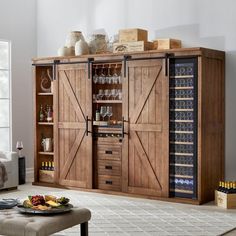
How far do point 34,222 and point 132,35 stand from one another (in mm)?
3851

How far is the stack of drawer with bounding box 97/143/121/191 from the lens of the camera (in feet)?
25.1

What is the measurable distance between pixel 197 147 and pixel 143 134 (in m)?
0.82

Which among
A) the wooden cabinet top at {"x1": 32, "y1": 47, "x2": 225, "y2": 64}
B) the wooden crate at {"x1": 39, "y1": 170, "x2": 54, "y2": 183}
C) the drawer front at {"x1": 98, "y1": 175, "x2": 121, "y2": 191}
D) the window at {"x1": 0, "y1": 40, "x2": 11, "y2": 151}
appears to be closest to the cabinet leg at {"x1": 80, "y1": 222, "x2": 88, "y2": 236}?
the drawer front at {"x1": 98, "y1": 175, "x2": 121, "y2": 191}

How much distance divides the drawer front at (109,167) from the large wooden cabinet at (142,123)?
1 centimetres

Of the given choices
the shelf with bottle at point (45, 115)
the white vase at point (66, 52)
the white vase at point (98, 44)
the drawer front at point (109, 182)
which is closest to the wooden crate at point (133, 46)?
the white vase at point (98, 44)

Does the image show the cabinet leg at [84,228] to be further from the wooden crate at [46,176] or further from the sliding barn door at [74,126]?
the wooden crate at [46,176]

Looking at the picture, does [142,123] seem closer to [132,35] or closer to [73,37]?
[132,35]

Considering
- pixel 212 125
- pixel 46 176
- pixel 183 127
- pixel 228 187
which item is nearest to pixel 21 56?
pixel 46 176

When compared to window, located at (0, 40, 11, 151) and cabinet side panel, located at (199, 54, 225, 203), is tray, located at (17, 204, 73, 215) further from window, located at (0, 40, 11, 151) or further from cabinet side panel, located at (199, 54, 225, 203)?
window, located at (0, 40, 11, 151)

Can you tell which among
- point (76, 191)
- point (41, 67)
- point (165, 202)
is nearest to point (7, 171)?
point (76, 191)

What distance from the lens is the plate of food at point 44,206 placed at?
461cm

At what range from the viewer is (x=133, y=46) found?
24.5ft

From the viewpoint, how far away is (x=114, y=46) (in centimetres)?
771

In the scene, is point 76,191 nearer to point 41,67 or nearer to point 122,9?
point 41,67
